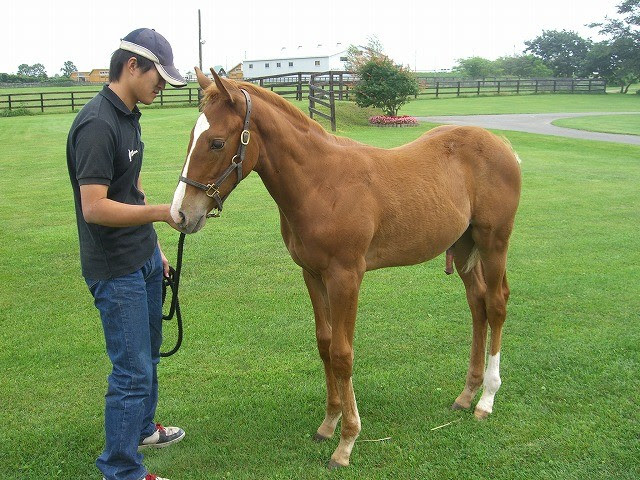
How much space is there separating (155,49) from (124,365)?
156 cm

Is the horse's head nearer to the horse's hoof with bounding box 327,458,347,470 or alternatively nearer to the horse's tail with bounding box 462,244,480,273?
the horse's hoof with bounding box 327,458,347,470

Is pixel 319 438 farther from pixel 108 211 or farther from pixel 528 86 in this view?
pixel 528 86

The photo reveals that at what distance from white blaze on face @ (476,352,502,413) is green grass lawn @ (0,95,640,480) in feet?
0.30

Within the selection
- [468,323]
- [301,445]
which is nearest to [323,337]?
[301,445]

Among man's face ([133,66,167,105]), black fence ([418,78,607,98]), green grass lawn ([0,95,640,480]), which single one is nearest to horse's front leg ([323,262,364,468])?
green grass lawn ([0,95,640,480])

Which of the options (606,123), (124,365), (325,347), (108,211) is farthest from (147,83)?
(606,123)

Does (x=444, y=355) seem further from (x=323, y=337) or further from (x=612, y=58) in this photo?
(x=612, y=58)

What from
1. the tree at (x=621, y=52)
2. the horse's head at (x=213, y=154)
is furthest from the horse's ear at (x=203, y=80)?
the tree at (x=621, y=52)

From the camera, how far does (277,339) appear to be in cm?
516

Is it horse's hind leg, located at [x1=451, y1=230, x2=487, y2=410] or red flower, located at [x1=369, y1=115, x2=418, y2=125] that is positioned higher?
red flower, located at [x1=369, y1=115, x2=418, y2=125]

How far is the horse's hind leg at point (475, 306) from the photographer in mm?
4180

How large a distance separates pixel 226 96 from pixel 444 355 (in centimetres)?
301

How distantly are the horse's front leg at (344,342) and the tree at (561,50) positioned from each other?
63406 mm

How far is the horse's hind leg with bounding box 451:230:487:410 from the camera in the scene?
165 inches
